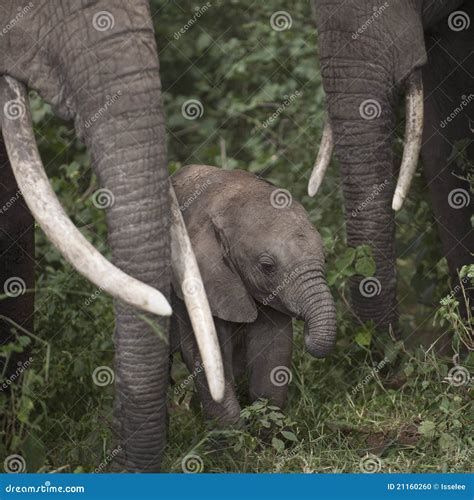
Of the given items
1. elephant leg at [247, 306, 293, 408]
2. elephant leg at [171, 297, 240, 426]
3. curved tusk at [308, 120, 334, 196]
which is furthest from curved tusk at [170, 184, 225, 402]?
curved tusk at [308, 120, 334, 196]

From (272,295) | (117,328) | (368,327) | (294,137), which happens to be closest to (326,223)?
(294,137)

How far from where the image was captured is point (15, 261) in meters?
6.55

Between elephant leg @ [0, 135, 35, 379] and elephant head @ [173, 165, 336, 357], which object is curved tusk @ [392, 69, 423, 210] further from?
elephant leg @ [0, 135, 35, 379]

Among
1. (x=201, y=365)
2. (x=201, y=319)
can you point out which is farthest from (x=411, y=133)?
(x=201, y=319)

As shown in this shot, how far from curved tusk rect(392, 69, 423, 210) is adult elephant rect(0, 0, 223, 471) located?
5.15 feet

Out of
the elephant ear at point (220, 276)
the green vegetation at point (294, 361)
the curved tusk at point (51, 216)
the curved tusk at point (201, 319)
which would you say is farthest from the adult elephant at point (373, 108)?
the curved tusk at point (51, 216)

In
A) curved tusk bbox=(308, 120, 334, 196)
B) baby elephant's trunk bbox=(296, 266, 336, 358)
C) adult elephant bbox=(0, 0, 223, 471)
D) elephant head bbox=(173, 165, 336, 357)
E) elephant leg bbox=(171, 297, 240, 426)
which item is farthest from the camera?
curved tusk bbox=(308, 120, 334, 196)

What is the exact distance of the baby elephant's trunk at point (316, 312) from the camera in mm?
5887

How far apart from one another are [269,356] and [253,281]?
35 cm

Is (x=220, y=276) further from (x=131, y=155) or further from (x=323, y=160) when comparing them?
(x=131, y=155)

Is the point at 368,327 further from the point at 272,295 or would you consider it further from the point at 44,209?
the point at 44,209

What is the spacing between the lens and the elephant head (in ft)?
19.6

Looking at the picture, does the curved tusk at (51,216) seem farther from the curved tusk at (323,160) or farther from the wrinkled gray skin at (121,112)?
the curved tusk at (323,160)

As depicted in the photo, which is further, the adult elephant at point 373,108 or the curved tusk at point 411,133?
the curved tusk at point 411,133
